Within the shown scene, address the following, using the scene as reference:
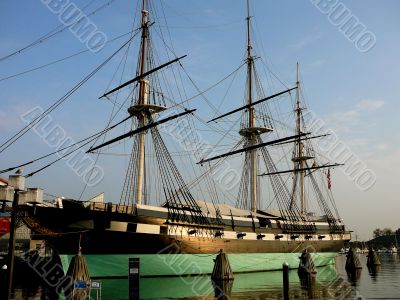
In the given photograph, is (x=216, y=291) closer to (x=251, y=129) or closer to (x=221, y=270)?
(x=221, y=270)

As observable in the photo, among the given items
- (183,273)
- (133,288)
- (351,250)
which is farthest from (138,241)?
(351,250)

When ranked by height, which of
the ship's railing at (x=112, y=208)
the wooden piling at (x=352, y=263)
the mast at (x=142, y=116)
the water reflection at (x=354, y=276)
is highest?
the mast at (x=142, y=116)

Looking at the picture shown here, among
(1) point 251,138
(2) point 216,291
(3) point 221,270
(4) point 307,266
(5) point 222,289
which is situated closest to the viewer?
(2) point 216,291

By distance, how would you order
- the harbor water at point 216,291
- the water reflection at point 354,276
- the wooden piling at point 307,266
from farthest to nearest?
the wooden piling at point 307,266 < the water reflection at point 354,276 < the harbor water at point 216,291

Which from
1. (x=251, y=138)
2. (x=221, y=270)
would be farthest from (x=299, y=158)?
(x=221, y=270)

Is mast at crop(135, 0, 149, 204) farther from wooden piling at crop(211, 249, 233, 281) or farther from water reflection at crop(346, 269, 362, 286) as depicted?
water reflection at crop(346, 269, 362, 286)

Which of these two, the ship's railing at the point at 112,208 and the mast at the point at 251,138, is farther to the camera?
the mast at the point at 251,138

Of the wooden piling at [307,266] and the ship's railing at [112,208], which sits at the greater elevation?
the ship's railing at [112,208]

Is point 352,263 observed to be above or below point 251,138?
below

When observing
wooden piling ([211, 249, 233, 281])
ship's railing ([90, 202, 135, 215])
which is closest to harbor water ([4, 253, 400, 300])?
wooden piling ([211, 249, 233, 281])

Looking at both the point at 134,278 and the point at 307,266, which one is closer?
the point at 134,278

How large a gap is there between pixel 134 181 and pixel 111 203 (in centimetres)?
585

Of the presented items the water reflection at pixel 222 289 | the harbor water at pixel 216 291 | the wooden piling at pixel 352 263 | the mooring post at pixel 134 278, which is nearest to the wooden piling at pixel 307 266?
the harbor water at pixel 216 291

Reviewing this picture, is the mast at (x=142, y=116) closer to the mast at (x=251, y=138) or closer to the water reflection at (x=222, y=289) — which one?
the water reflection at (x=222, y=289)
